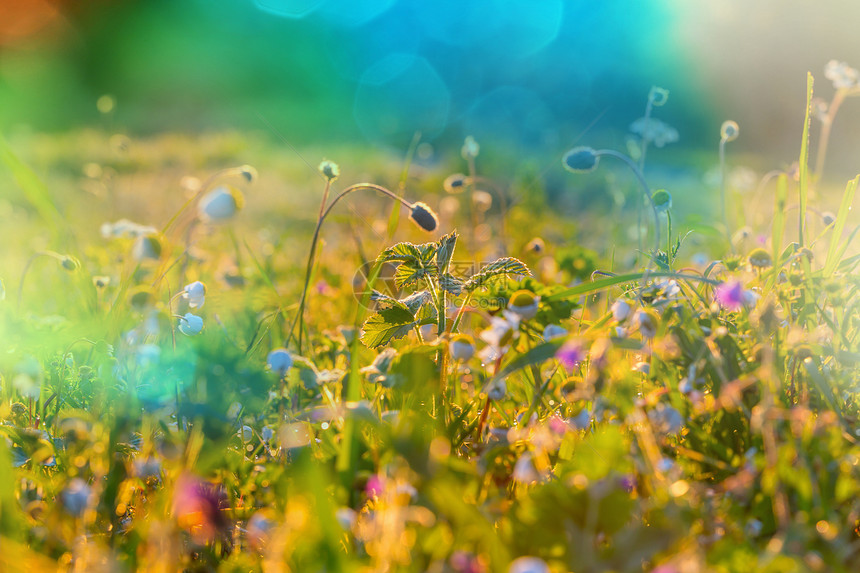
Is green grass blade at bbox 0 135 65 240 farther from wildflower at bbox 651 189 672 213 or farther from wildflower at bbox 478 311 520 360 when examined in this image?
wildflower at bbox 651 189 672 213

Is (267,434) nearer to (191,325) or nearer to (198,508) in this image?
(191,325)

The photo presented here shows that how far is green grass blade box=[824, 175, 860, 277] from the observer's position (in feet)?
4.83

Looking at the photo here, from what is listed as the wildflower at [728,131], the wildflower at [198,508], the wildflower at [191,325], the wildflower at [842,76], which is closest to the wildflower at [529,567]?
the wildflower at [198,508]

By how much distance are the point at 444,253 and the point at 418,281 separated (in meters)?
0.10

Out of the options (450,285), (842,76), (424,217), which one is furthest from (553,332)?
(842,76)

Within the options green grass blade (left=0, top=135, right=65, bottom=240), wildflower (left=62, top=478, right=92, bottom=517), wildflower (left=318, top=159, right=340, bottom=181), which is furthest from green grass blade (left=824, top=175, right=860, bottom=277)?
green grass blade (left=0, top=135, right=65, bottom=240)

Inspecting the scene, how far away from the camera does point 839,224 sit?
1492 mm

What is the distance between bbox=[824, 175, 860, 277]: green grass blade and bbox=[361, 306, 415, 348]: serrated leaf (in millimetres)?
946

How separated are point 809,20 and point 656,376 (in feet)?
48.3

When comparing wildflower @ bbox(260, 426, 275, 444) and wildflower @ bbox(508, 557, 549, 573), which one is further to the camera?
wildflower @ bbox(260, 426, 275, 444)

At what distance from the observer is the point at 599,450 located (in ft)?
2.92

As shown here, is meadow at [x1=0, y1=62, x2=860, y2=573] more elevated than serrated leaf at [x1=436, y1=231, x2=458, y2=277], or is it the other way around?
serrated leaf at [x1=436, y1=231, x2=458, y2=277]

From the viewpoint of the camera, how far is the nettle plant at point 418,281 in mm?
1421

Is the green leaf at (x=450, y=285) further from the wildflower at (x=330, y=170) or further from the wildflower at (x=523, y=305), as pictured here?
the wildflower at (x=330, y=170)
